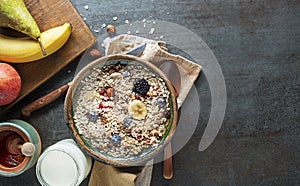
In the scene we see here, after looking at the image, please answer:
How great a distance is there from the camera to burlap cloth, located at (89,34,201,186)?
50.7 inches

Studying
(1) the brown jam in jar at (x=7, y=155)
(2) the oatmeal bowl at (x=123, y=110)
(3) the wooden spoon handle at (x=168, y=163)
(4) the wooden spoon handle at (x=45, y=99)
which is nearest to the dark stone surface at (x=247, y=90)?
(3) the wooden spoon handle at (x=168, y=163)

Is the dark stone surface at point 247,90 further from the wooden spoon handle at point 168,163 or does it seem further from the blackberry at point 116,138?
the blackberry at point 116,138

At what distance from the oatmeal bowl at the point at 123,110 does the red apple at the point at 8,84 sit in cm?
17

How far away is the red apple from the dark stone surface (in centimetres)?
39

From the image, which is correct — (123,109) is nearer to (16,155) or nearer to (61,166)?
(61,166)

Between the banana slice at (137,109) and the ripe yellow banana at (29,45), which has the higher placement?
the ripe yellow banana at (29,45)

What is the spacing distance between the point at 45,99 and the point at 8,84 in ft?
0.42

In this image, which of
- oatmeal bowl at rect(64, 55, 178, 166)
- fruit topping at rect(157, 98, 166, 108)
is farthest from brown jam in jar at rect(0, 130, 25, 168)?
fruit topping at rect(157, 98, 166, 108)

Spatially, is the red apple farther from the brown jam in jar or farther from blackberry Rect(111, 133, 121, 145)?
blackberry Rect(111, 133, 121, 145)

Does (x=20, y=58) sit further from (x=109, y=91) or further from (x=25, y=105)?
(x=109, y=91)

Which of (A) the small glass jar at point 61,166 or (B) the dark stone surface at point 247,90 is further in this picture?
(B) the dark stone surface at point 247,90

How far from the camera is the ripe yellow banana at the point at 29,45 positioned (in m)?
1.25

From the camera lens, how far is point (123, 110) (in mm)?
1244

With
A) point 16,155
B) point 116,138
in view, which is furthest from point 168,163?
point 16,155
